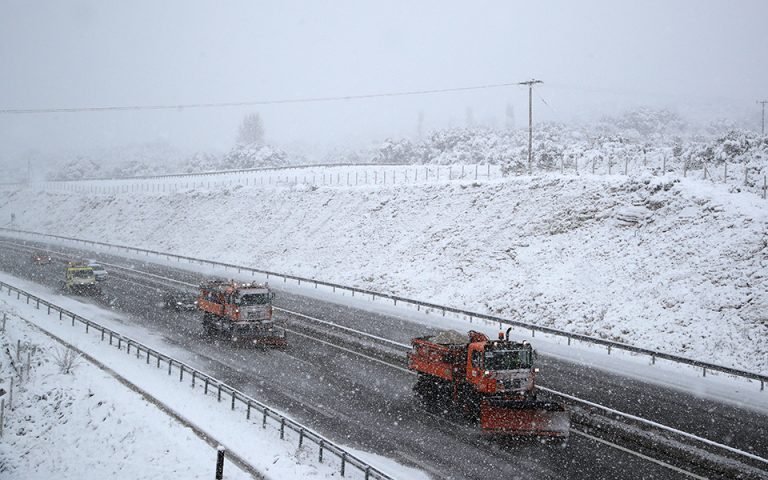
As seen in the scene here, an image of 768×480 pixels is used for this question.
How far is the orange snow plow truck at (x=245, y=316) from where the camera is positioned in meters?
25.7

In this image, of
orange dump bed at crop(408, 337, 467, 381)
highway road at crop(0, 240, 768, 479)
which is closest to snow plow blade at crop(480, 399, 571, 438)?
highway road at crop(0, 240, 768, 479)

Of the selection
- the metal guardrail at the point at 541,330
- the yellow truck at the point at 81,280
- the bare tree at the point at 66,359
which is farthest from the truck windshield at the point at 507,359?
the yellow truck at the point at 81,280

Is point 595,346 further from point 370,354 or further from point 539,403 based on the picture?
point 539,403

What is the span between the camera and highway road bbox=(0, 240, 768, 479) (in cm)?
1394

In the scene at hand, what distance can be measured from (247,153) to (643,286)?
9016 centimetres

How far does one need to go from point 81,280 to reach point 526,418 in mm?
34771

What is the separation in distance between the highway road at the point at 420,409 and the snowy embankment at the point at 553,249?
18.6 feet

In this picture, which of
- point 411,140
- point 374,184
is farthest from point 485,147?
point 374,184

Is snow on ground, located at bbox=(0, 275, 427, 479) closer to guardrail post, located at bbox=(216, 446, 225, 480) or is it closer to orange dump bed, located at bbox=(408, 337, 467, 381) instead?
guardrail post, located at bbox=(216, 446, 225, 480)

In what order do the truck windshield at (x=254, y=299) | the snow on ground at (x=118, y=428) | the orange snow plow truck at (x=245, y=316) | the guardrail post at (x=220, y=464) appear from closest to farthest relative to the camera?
the guardrail post at (x=220, y=464), the snow on ground at (x=118, y=428), the orange snow plow truck at (x=245, y=316), the truck windshield at (x=254, y=299)

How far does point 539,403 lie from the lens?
49.5 ft

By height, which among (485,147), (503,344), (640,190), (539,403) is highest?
(485,147)

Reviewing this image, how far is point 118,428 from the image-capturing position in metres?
→ 17.9

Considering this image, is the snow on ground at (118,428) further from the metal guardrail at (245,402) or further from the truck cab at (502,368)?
the truck cab at (502,368)
